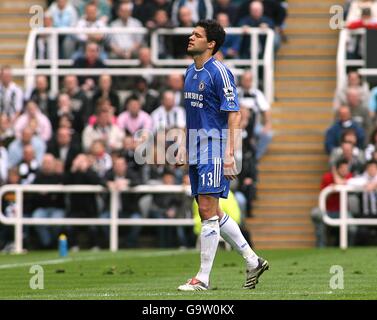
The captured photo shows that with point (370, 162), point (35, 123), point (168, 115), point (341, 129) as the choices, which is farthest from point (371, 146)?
point (35, 123)

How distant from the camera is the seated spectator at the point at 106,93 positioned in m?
24.5

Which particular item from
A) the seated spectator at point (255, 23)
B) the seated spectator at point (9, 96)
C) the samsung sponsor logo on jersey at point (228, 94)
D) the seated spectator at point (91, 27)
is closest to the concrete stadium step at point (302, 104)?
the seated spectator at point (255, 23)

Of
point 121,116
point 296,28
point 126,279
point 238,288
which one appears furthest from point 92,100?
point 238,288

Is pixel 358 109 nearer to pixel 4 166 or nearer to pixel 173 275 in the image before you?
pixel 4 166

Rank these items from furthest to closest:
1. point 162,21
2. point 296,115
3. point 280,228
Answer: point 296,115, point 162,21, point 280,228

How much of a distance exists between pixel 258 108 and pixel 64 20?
4469 millimetres

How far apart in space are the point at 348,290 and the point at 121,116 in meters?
11.6

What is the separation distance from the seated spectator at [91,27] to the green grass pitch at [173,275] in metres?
5.17

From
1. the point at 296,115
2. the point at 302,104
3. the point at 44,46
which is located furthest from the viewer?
the point at 44,46

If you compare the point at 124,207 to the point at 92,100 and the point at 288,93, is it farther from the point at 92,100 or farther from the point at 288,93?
the point at 288,93

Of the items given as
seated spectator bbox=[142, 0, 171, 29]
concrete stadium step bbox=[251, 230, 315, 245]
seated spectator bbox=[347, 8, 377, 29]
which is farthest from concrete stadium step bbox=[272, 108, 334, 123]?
seated spectator bbox=[142, 0, 171, 29]

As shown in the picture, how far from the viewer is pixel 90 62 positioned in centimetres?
2556

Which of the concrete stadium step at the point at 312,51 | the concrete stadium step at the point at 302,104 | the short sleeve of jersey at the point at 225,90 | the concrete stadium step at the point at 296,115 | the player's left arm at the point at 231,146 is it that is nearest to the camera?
the player's left arm at the point at 231,146

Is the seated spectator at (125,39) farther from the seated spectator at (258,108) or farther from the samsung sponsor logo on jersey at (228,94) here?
the samsung sponsor logo on jersey at (228,94)
